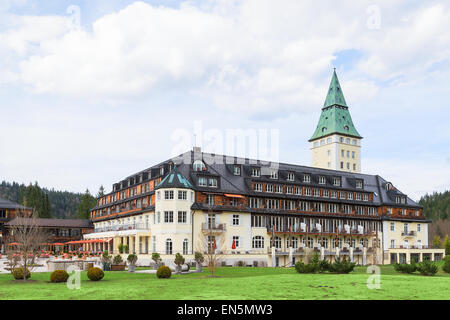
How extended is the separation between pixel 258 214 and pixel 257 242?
3.68 meters

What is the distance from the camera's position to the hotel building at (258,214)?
59.0 m

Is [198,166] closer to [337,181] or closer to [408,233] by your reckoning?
[337,181]

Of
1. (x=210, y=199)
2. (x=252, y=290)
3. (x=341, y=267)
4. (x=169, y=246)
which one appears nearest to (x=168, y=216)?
(x=169, y=246)

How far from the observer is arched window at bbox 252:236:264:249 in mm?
63062

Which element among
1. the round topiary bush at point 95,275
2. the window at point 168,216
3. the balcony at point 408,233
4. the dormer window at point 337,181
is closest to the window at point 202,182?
the window at point 168,216

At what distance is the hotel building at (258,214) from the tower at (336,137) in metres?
19.4

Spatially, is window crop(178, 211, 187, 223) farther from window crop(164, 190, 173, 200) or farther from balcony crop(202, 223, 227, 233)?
balcony crop(202, 223, 227, 233)

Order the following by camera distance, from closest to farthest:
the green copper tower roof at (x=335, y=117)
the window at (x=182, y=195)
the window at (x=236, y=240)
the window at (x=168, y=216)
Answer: the window at (x=168, y=216), the window at (x=182, y=195), the window at (x=236, y=240), the green copper tower roof at (x=335, y=117)

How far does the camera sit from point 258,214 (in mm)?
64188

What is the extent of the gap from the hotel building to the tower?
1936cm

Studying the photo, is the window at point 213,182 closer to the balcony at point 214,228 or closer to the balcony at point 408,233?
the balcony at point 214,228

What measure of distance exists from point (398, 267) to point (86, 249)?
216ft
